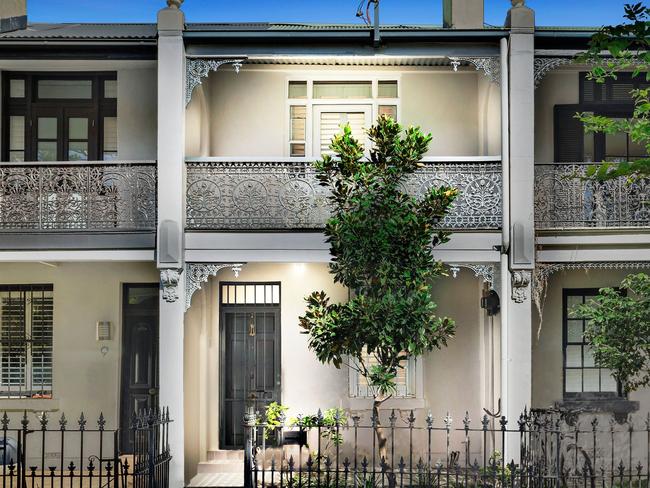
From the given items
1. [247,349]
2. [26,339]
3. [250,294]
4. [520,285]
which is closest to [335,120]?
[250,294]

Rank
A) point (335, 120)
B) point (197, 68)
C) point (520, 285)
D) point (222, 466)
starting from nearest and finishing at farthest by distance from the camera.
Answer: point (520, 285) → point (197, 68) → point (222, 466) → point (335, 120)

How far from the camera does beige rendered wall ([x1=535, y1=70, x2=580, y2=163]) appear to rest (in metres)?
13.2

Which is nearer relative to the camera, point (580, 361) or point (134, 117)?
point (134, 117)

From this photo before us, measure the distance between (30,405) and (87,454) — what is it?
133 cm

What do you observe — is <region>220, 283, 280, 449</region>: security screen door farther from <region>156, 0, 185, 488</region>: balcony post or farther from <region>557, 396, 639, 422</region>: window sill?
<region>557, 396, 639, 422</region>: window sill

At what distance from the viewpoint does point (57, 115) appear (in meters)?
13.3

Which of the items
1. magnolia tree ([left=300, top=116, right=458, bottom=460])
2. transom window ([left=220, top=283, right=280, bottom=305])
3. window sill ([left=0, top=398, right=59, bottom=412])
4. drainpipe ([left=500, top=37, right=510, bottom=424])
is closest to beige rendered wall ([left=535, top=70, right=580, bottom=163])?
drainpipe ([left=500, top=37, right=510, bottom=424])

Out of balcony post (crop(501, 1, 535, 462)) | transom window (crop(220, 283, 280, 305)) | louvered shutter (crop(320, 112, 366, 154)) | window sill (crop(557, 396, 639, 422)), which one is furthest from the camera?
transom window (crop(220, 283, 280, 305))

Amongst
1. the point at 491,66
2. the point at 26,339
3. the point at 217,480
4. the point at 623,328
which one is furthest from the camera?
the point at 26,339

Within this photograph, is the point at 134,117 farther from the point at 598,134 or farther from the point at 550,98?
the point at 598,134

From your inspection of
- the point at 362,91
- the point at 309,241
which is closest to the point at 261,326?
the point at 309,241

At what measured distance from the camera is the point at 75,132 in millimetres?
13367

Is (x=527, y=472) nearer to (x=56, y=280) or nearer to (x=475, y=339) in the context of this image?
(x=475, y=339)

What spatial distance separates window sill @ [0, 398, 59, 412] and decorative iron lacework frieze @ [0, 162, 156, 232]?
3.45 m
